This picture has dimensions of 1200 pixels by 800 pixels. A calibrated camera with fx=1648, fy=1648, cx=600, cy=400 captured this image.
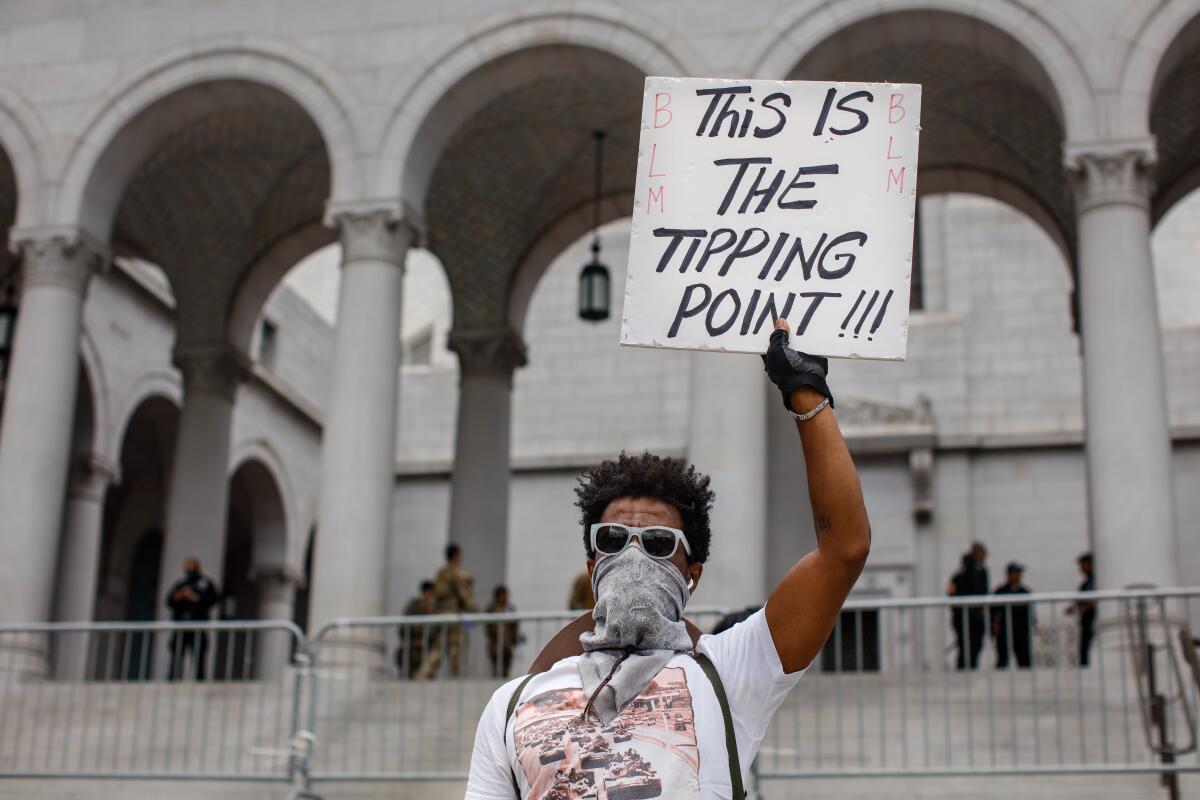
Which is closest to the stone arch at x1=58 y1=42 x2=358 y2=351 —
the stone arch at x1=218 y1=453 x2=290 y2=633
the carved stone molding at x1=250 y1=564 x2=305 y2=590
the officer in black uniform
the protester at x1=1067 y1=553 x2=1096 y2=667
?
the officer in black uniform

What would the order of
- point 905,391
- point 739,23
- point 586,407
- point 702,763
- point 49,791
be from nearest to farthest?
point 702,763 → point 49,791 → point 739,23 → point 905,391 → point 586,407

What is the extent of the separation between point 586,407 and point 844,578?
2567 centimetres

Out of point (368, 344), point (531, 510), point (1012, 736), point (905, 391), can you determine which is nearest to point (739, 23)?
point (368, 344)

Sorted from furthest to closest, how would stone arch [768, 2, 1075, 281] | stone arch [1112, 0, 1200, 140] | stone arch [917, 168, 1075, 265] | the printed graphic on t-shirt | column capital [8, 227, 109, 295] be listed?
1. stone arch [917, 168, 1075, 265]
2. column capital [8, 227, 109, 295]
3. stone arch [768, 2, 1075, 281]
4. stone arch [1112, 0, 1200, 140]
5. the printed graphic on t-shirt

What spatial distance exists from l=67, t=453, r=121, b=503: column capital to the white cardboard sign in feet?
71.5

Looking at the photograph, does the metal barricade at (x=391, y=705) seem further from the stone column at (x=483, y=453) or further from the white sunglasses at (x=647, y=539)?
the white sunglasses at (x=647, y=539)

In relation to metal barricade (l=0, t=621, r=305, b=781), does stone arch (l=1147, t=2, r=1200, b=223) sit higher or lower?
higher

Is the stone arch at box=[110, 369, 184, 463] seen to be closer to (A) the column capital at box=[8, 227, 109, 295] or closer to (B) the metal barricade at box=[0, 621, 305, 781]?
(A) the column capital at box=[8, 227, 109, 295]

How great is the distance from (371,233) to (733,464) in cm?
443

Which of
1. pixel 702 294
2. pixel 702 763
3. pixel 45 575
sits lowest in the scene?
pixel 702 763

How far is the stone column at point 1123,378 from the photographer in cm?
1379

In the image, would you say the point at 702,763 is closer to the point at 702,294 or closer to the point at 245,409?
the point at 702,294

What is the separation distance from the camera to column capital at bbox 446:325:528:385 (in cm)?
2139

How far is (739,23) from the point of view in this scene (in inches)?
636
